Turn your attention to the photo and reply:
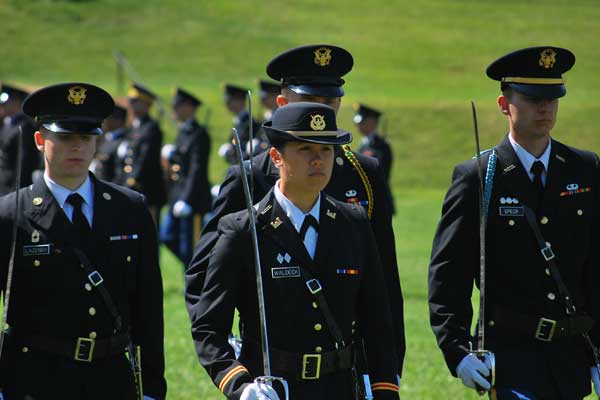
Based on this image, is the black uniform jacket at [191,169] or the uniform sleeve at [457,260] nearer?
the uniform sleeve at [457,260]

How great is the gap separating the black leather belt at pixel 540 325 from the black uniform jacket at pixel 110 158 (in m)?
12.7

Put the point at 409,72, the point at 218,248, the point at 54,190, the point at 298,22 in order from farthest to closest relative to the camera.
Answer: the point at 298,22 → the point at 409,72 → the point at 54,190 → the point at 218,248

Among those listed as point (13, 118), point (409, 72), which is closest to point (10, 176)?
point (13, 118)

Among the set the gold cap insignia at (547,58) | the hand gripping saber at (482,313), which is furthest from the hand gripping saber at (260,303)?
the gold cap insignia at (547,58)

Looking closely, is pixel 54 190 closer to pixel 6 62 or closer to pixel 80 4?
pixel 6 62

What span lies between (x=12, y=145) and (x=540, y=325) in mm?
12174

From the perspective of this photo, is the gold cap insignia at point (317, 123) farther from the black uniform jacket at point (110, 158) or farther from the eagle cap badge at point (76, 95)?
the black uniform jacket at point (110, 158)

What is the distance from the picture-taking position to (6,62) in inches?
2181

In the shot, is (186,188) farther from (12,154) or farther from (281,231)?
(281,231)

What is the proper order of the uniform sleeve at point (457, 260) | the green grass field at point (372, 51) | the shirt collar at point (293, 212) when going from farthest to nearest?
the green grass field at point (372, 51) → the uniform sleeve at point (457, 260) → the shirt collar at point (293, 212)

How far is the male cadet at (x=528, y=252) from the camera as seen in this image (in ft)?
21.8

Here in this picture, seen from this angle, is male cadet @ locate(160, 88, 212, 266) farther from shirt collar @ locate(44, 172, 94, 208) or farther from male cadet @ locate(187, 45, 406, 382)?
shirt collar @ locate(44, 172, 94, 208)

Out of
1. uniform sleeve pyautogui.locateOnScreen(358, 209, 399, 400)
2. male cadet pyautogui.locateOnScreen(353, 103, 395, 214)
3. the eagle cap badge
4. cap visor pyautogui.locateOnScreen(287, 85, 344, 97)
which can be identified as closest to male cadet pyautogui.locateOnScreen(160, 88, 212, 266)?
male cadet pyautogui.locateOnScreen(353, 103, 395, 214)

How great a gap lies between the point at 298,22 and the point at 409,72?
11.1 meters
